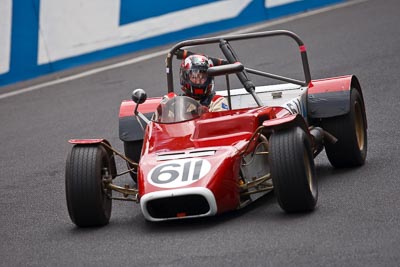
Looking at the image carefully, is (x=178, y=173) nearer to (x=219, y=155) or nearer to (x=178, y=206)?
(x=178, y=206)

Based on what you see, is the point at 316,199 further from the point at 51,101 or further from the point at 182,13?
the point at 182,13

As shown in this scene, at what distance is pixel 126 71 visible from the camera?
16.9 meters

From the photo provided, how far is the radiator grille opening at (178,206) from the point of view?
26.0 feet

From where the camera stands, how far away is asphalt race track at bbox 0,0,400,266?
23.3 ft

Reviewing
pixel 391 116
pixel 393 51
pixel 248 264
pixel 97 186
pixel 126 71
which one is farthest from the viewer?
pixel 126 71

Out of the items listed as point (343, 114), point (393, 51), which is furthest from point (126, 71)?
point (343, 114)

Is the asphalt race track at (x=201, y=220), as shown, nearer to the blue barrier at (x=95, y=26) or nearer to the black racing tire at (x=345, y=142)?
the black racing tire at (x=345, y=142)

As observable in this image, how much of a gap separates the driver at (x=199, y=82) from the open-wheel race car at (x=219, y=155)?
8.8 inches

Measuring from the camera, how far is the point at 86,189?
8.20 m

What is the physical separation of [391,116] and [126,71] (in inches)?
237

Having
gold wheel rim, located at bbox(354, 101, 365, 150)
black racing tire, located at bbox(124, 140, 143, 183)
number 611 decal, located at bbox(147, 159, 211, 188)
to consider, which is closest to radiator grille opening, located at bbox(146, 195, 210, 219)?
number 611 decal, located at bbox(147, 159, 211, 188)

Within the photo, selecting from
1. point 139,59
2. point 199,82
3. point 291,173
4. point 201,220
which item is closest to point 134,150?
point 199,82

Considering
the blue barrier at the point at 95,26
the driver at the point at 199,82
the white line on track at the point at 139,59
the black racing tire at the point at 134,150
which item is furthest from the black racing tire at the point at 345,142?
the blue barrier at the point at 95,26

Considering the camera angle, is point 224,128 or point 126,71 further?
point 126,71
